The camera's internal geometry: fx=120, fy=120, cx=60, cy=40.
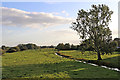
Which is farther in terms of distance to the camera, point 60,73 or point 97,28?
point 97,28

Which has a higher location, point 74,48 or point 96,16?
point 96,16

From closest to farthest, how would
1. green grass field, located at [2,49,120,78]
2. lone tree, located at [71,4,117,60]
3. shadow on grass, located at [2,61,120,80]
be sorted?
shadow on grass, located at [2,61,120,80], green grass field, located at [2,49,120,78], lone tree, located at [71,4,117,60]

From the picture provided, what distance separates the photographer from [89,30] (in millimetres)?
36875

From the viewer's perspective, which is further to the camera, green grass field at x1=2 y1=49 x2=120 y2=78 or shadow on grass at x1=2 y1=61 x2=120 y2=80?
green grass field at x1=2 y1=49 x2=120 y2=78

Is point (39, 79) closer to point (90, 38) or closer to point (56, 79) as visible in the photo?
point (56, 79)

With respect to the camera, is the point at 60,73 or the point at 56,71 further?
the point at 56,71

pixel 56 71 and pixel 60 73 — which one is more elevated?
pixel 60 73

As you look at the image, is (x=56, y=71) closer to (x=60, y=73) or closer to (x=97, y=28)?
(x=60, y=73)

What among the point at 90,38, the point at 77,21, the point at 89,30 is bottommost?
the point at 90,38

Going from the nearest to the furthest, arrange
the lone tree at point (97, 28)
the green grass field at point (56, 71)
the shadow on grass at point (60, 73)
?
1. the shadow on grass at point (60, 73)
2. the green grass field at point (56, 71)
3. the lone tree at point (97, 28)

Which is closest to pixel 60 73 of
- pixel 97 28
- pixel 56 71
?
pixel 56 71

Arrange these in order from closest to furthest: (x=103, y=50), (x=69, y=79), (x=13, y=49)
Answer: (x=69, y=79) < (x=103, y=50) < (x=13, y=49)

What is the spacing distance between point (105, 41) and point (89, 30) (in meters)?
5.74

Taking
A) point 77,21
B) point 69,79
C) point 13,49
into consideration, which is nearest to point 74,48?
point 13,49
